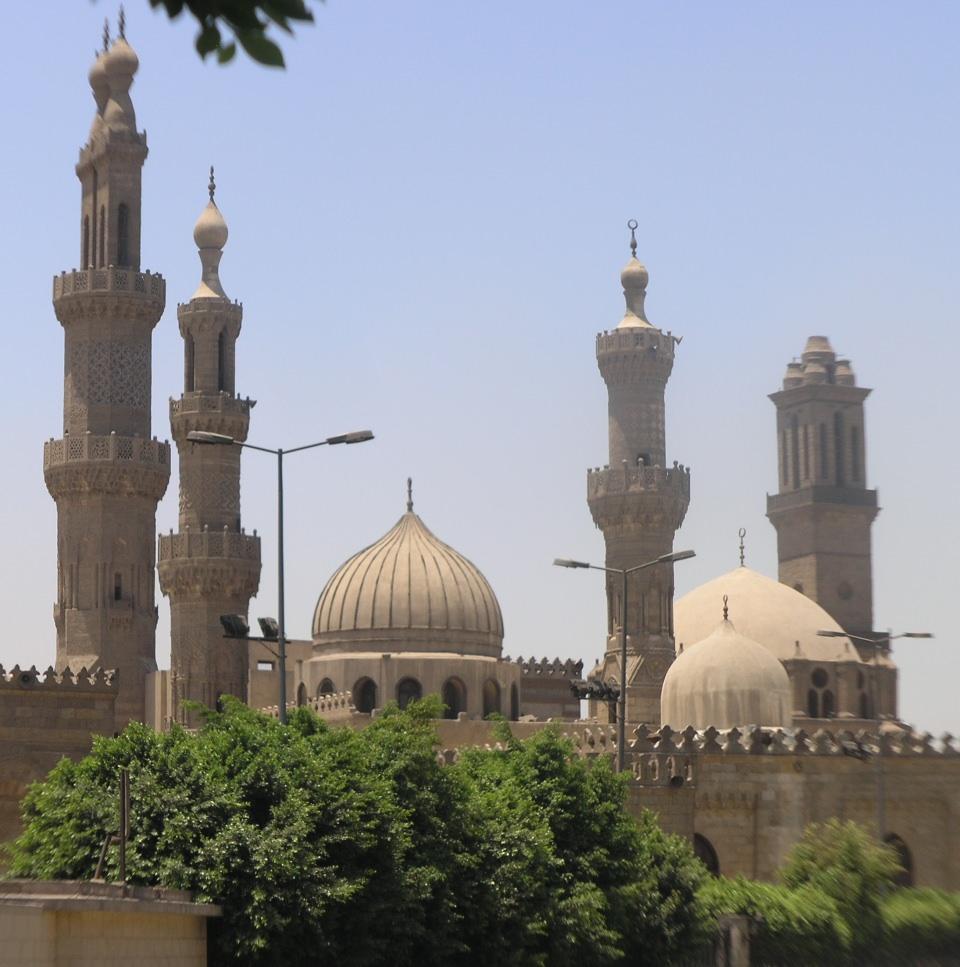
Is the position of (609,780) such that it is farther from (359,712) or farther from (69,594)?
(69,594)

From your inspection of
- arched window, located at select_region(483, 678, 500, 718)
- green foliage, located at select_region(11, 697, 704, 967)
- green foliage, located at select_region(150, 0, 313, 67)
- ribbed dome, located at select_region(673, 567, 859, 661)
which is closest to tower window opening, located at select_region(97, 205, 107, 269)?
arched window, located at select_region(483, 678, 500, 718)

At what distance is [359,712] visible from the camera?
48031 mm

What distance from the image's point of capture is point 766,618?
57500mm

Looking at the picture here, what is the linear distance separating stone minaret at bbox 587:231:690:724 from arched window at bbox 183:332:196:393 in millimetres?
12120

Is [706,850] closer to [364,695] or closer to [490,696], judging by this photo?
[490,696]

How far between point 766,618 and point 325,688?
541 inches

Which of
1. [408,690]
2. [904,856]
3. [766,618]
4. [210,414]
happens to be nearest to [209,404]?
[210,414]

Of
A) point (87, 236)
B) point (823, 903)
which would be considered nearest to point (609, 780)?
point (823, 903)

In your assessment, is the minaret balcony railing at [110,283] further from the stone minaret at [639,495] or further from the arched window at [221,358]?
the stone minaret at [639,495]

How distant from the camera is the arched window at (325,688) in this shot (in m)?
49.7

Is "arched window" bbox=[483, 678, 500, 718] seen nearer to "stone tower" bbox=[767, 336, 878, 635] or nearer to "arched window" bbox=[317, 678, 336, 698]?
"arched window" bbox=[317, 678, 336, 698]

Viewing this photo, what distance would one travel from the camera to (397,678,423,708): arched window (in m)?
49.0

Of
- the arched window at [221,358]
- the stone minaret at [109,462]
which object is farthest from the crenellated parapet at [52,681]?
the arched window at [221,358]

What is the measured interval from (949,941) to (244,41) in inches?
1152
